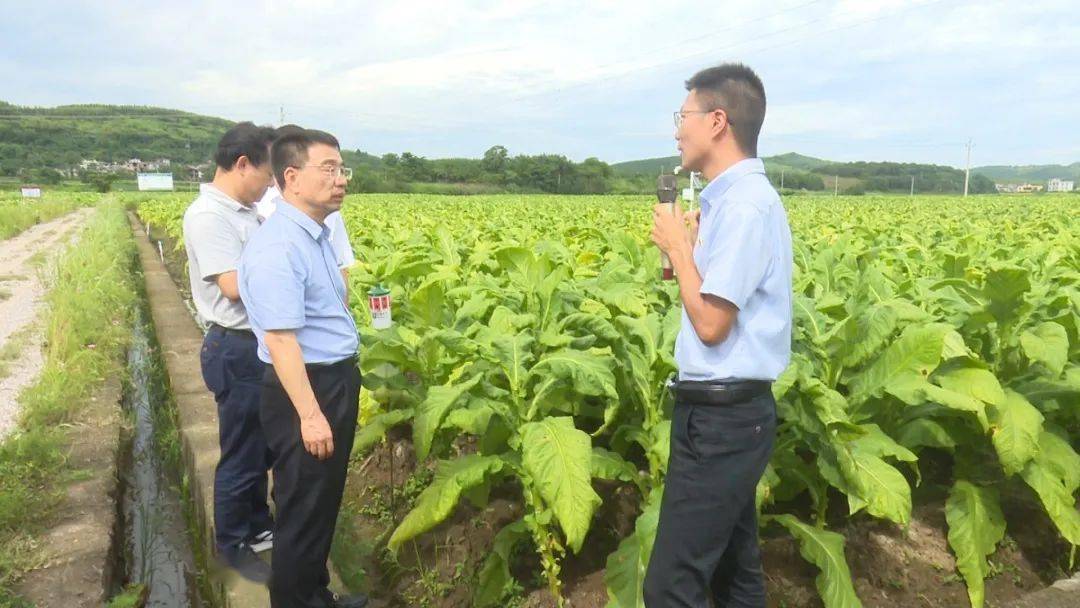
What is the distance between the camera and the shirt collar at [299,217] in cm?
259

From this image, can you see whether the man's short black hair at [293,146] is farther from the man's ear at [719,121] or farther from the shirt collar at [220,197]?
the man's ear at [719,121]

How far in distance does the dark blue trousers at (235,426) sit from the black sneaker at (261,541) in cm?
14

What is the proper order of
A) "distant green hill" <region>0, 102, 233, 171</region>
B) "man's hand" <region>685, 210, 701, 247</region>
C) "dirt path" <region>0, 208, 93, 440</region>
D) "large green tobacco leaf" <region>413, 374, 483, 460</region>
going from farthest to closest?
"distant green hill" <region>0, 102, 233, 171</region>
"dirt path" <region>0, 208, 93, 440</region>
"large green tobacco leaf" <region>413, 374, 483, 460</region>
"man's hand" <region>685, 210, 701, 247</region>

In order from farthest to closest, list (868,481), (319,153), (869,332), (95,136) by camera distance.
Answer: (95,136)
(869,332)
(868,481)
(319,153)

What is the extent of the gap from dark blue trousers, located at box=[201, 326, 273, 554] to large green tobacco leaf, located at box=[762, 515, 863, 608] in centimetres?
239

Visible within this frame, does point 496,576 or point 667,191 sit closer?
point 667,191

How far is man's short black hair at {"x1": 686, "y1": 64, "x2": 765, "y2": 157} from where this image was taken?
6.38 ft

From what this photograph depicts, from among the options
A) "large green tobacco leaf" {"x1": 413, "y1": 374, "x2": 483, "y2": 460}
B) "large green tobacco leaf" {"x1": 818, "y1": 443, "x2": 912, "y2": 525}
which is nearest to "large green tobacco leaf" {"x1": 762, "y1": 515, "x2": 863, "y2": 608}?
"large green tobacco leaf" {"x1": 818, "y1": 443, "x2": 912, "y2": 525}

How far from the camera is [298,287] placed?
2498 millimetres

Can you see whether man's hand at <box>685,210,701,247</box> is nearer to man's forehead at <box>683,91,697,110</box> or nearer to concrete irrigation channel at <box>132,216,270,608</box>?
man's forehead at <box>683,91,697,110</box>

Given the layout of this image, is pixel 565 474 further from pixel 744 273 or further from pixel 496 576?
pixel 744 273

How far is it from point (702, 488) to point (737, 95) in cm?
110

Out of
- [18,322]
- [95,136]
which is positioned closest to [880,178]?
[18,322]

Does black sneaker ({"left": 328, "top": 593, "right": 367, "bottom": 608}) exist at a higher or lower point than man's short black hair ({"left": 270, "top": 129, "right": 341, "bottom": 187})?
lower
